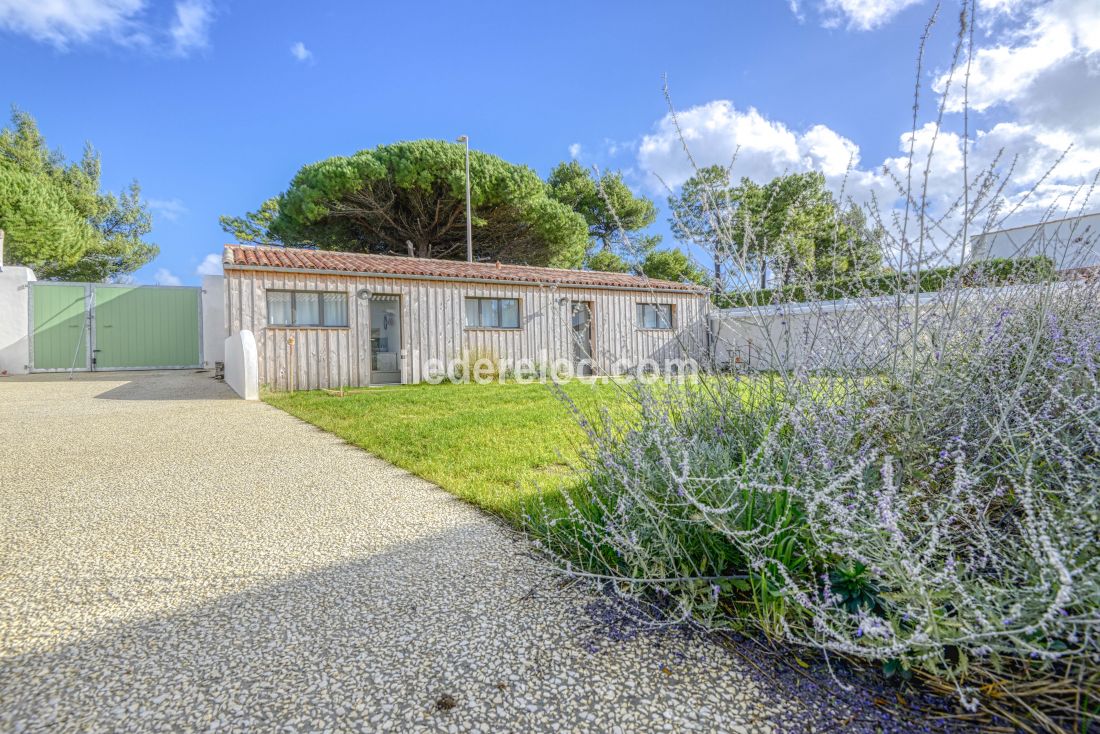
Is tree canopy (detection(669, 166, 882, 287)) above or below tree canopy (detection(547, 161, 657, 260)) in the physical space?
below

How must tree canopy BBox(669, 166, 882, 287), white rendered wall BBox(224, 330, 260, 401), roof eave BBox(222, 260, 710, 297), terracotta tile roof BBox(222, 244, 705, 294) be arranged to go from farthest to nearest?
terracotta tile roof BBox(222, 244, 705, 294), roof eave BBox(222, 260, 710, 297), white rendered wall BBox(224, 330, 260, 401), tree canopy BBox(669, 166, 882, 287)

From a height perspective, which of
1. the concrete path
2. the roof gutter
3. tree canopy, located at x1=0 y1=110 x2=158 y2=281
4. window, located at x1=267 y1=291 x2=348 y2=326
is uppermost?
tree canopy, located at x1=0 y1=110 x2=158 y2=281

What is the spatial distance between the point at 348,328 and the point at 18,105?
23.9 meters

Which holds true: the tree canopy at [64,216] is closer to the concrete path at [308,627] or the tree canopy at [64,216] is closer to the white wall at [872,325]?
the concrete path at [308,627]

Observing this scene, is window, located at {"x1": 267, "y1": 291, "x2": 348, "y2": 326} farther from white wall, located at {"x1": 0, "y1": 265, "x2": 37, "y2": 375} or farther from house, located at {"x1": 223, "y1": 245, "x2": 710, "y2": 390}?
white wall, located at {"x1": 0, "y1": 265, "x2": 37, "y2": 375}

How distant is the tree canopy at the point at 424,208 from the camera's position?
703 inches

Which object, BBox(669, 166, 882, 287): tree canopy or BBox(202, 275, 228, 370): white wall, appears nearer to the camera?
BBox(669, 166, 882, 287): tree canopy

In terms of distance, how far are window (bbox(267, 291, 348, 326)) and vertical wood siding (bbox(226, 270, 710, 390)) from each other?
134 mm

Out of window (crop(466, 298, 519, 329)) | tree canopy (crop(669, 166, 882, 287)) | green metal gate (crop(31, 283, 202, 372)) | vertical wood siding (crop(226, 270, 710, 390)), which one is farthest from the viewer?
green metal gate (crop(31, 283, 202, 372))

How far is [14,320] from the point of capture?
40.3 ft

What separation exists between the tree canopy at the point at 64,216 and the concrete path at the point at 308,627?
1884 centimetres

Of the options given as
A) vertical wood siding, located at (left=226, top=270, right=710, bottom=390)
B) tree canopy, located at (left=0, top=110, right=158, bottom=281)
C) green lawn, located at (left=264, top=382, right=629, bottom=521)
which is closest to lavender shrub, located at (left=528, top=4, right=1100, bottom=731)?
green lawn, located at (left=264, top=382, right=629, bottom=521)

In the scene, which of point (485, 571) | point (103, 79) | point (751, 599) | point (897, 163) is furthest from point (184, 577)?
→ point (103, 79)

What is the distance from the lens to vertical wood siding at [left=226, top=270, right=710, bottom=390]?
366 inches
